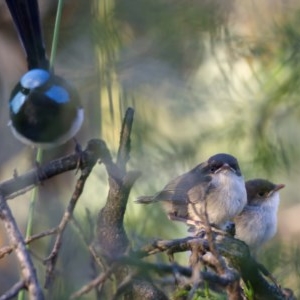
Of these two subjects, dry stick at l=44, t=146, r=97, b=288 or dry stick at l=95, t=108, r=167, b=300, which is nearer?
dry stick at l=44, t=146, r=97, b=288

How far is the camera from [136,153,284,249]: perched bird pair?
228 cm

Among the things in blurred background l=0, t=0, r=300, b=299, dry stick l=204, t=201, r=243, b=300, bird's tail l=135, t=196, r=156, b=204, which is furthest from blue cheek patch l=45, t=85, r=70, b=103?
dry stick l=204, t=201, r=243, b=300

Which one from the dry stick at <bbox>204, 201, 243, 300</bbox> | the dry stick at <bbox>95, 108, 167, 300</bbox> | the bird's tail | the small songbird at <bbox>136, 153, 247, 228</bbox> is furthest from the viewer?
the bird's tail

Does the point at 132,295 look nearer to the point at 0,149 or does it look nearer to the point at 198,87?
the point at 198,87

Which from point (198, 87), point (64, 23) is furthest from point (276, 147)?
point (64, 23)

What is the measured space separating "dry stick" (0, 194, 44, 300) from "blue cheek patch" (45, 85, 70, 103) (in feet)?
3.16

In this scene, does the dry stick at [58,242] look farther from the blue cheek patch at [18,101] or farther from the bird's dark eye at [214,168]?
the bird's dark eye at [214,168]

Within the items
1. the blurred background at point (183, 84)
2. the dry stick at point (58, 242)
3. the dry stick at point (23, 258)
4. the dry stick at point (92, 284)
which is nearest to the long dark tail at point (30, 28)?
the blurred background at point (183, 84)

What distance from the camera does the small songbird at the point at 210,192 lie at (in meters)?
2.26

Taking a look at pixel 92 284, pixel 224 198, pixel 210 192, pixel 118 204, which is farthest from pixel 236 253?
pixel 210 192

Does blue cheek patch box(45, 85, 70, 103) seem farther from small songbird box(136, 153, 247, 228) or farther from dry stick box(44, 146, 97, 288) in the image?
dry stick box(44, 146, 97, 288)

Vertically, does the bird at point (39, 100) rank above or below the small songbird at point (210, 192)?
above

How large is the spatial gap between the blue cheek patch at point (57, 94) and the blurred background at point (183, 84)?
13 centimetres

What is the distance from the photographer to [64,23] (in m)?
3.02
